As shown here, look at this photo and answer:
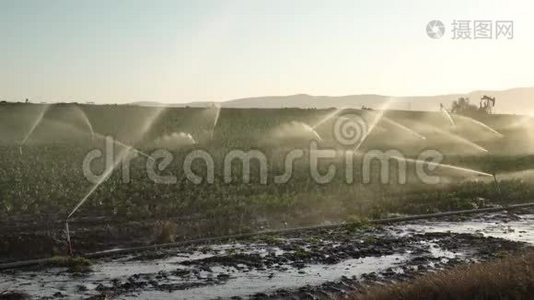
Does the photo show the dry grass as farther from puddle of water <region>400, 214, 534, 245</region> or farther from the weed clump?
puddle of water <region>400, 214, 534, 245</region>

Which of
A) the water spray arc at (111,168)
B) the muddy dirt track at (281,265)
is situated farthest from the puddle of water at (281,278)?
the water spray arc at (111,168)

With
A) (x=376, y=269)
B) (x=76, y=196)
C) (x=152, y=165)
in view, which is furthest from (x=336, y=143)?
(x=376, y=269)

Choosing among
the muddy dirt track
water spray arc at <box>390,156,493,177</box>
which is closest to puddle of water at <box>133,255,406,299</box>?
the muddy dirt track

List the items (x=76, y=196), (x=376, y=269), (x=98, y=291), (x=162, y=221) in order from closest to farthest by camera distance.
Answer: (x=98, y=291) → (x=376, y=269) → (x=162, y=221) → (x=76, y=196)

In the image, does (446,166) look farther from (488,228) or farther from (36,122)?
(36,122)

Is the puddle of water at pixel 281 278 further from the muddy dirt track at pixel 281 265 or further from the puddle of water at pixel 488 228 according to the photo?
the puddle of water at pixel 488 228

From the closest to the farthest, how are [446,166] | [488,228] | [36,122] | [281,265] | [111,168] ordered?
[281,265], [488,228], [111,168], [446,166], [36,122]

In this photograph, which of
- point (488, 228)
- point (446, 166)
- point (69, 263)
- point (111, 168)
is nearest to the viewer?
point (69, 263)

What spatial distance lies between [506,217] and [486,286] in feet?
43.2

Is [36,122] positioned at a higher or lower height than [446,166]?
higher

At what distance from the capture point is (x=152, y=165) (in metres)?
28.8

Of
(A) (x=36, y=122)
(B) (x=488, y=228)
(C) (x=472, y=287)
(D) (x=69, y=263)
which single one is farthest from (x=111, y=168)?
(C) (x=472, y=287)

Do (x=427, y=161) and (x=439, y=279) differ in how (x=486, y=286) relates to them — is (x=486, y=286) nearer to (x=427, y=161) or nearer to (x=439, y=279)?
(x=439, y=279)

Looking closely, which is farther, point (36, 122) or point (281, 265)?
point (36, 122)
